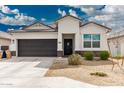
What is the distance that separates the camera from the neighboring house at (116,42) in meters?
27.0

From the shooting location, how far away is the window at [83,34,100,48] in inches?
1054

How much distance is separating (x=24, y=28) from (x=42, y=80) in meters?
17.5

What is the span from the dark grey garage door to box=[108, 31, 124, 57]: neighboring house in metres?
6.74

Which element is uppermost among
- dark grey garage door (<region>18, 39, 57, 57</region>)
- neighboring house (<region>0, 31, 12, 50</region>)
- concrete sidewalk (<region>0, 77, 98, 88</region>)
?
neighboring house (<region>0, 31, 12, 50</region>)

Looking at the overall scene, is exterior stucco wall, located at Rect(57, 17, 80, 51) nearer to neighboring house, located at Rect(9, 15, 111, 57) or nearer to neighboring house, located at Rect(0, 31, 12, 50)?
neighboring house, located at Rect(9, 15, 111, 57)

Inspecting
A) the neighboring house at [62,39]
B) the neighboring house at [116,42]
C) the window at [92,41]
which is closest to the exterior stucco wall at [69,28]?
the neighboring house at [62,39]

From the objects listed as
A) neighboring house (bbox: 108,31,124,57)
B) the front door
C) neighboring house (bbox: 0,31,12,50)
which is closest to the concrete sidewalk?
the front door

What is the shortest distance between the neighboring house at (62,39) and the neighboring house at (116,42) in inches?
50.6

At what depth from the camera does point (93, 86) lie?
33.8 feet

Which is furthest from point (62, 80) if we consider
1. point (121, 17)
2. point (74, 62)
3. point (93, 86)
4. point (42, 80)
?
point (121, 17)

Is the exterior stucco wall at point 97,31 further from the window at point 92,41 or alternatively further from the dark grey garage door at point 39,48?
the dark grey garage door at point 39,48

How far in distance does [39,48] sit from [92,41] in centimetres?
619

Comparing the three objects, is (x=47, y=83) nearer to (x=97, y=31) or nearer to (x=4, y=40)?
(x=97, y=31)

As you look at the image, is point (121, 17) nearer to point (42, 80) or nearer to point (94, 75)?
point (94, 75)
